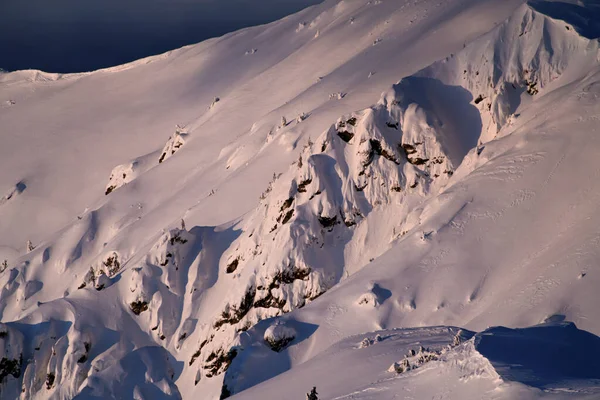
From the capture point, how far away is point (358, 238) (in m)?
58.4

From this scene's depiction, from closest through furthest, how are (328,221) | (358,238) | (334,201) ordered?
(358,238)
(328,221)
(334,201)

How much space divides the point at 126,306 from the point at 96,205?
2539 cm

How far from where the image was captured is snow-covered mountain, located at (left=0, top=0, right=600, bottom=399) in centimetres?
3800

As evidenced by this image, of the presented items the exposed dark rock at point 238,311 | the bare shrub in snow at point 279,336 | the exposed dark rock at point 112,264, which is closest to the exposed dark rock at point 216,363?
the exposed dark rock at point 238,311

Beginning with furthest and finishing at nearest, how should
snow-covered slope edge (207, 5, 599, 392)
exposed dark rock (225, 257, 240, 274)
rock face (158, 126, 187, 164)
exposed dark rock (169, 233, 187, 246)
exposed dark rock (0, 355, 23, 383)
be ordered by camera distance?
rock face (158, 126, 187, 164)
exposed dark rock (169, 233, 187, 246)
exposed dark rock (0, 355, 23, 383)
exposed dark rock (225, 257, 240, 274)
snow-covered slope edge (207, 5, 599, 392)

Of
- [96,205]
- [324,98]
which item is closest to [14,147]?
[96,205]

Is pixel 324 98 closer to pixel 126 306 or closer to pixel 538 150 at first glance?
pixel 126 306

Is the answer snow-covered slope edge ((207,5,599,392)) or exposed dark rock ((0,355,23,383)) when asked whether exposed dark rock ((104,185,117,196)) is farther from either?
snow-covered slope edge ((207,5,599,392))

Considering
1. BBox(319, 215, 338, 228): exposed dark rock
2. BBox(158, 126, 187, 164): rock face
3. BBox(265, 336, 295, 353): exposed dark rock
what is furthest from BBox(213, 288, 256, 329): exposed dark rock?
BBox(158, 126, 187, 164): rock face

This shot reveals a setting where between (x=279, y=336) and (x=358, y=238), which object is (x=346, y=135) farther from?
(x=279, y=336)

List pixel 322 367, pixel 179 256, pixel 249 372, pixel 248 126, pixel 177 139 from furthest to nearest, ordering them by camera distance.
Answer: pixel 177 139
pixel 248 126
pixel 179 256
pixel 249 372
pixel 322 367

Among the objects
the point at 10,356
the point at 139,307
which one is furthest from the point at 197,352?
the point at 10,356

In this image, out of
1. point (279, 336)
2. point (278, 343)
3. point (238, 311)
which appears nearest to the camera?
point (278, 343)

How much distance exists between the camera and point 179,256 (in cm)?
6469
